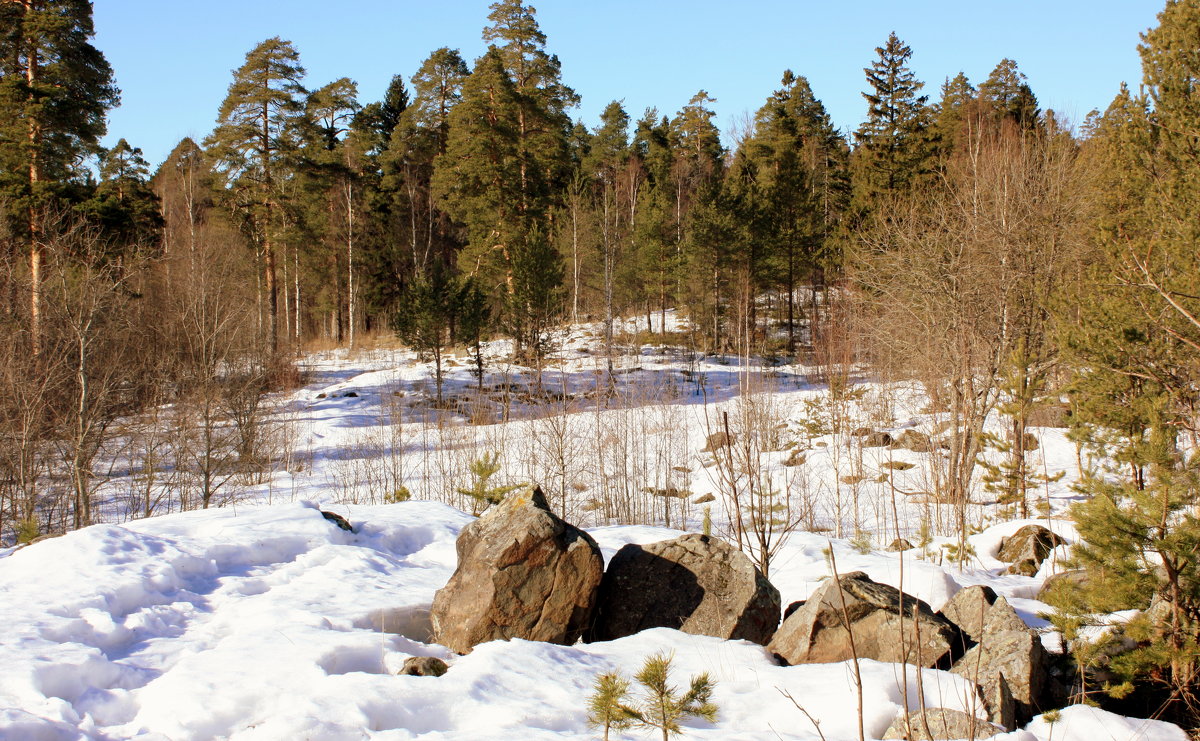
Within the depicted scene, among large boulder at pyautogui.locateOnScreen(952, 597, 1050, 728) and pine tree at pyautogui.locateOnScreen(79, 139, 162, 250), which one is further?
pine tree at pyautogui.locateOnScreen(79, 139, 162, 250)

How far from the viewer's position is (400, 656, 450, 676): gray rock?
16.1ft

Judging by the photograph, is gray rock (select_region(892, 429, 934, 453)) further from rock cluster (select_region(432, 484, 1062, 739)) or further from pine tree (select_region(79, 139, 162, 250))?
pine tree (select_region(79, 139, 162, 250))

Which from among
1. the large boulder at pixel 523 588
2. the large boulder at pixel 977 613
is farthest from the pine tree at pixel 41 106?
the large boulder at pixel 977 613

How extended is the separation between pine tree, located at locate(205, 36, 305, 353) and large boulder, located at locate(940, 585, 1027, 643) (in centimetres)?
2661

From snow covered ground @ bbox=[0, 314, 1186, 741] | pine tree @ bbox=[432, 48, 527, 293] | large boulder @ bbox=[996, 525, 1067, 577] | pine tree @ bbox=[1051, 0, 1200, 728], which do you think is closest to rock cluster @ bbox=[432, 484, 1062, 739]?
snow covered ground @ bbox=[0, 314, 1186, 741]

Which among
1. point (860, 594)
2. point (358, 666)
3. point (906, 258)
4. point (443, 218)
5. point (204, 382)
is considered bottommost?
point (358, 666)

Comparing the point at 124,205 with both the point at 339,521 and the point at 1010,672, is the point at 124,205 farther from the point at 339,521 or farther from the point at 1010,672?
the point at 1010,672

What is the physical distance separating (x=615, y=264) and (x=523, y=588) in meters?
28.6

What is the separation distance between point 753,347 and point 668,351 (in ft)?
11.7

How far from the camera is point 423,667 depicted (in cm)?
494

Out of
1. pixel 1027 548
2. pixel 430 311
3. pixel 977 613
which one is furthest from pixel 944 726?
pixel 430 311

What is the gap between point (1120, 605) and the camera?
4.44 metres

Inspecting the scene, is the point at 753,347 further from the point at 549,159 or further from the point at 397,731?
the point at 397,731

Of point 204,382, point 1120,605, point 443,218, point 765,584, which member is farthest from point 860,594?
point 443,218
